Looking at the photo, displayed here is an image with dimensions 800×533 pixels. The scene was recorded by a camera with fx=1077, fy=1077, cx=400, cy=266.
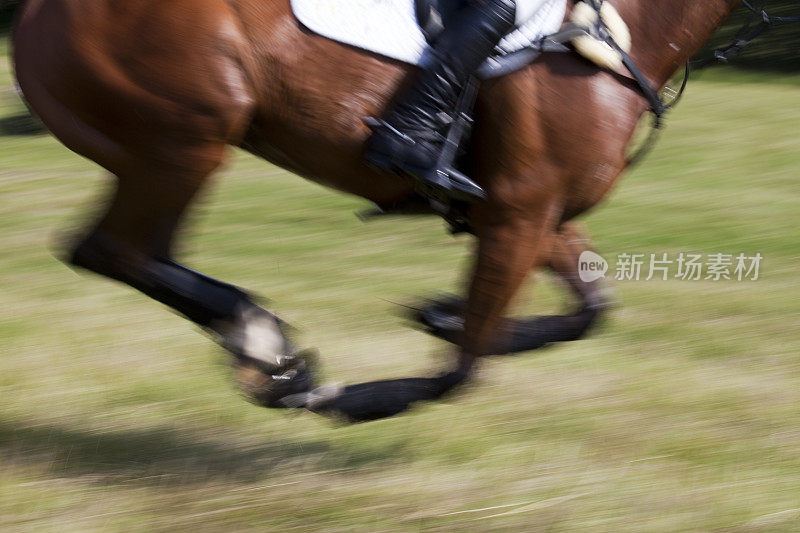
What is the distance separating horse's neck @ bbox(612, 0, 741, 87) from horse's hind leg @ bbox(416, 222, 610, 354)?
0.68 meters

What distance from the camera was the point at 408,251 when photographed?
6.76 meters

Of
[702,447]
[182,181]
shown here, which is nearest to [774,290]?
[702,447]

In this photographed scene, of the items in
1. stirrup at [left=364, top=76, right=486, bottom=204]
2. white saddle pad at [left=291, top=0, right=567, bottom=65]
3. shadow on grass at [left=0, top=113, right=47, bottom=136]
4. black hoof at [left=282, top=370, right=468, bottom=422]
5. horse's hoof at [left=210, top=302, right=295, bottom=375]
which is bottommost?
shadow on grass at [left=0, top=113, right=47, bottom=136]

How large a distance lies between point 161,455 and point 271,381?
2.75ft

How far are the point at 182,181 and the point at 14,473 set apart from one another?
1309 mm

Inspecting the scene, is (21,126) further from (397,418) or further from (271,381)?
(271,381)

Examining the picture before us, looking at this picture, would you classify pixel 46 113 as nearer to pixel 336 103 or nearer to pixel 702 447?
pixel 336 103

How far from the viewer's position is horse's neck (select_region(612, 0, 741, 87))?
349 centimetres

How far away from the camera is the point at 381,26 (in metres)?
3.20

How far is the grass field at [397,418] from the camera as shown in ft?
11.8

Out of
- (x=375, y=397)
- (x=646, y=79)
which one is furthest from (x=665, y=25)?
(x=375, y=397)
